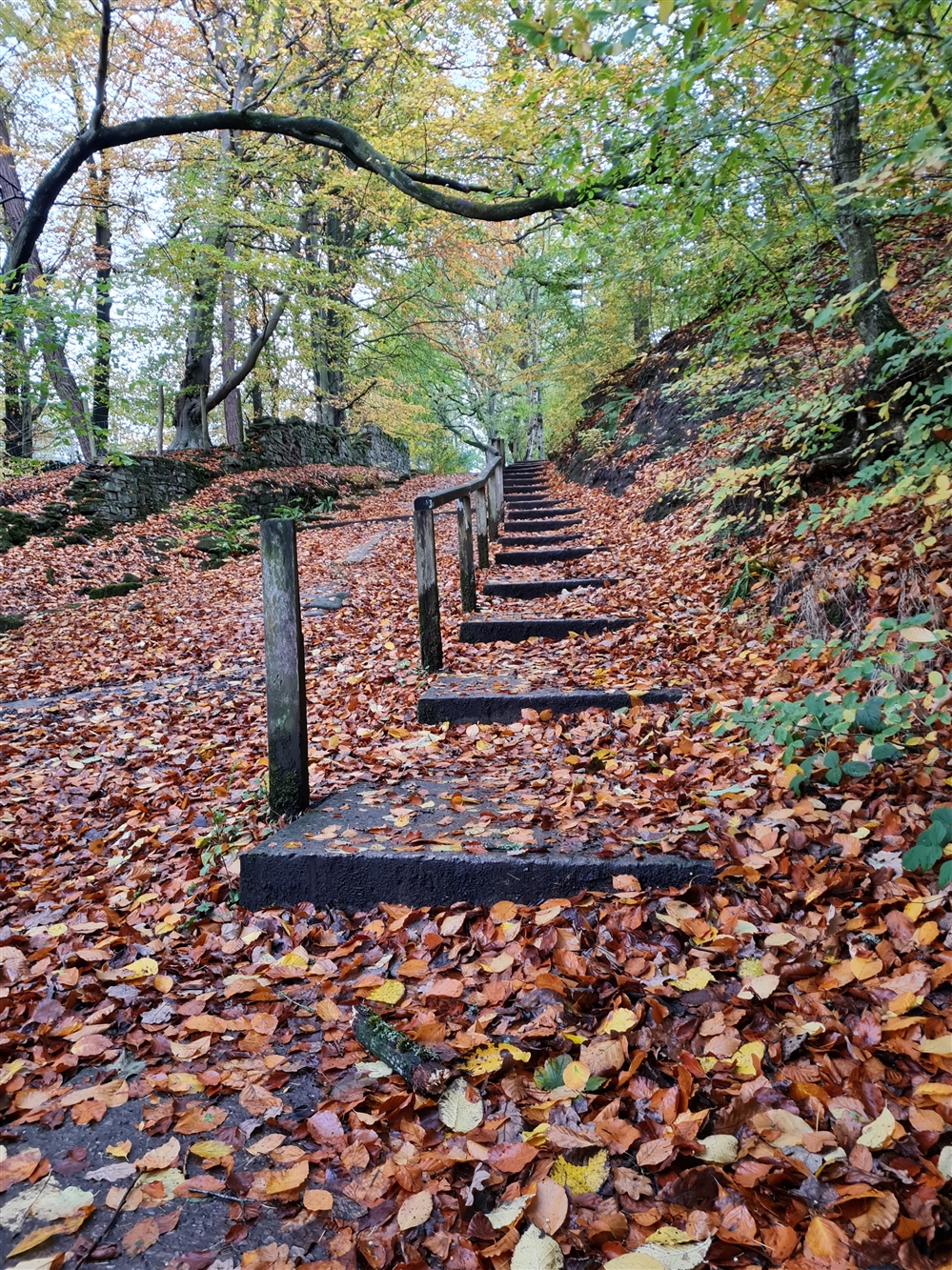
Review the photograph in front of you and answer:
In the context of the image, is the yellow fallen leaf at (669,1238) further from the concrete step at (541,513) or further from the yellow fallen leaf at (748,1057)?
the concrete step at (541,513)

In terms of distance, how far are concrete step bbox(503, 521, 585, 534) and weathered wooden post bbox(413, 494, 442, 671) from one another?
15.5ft

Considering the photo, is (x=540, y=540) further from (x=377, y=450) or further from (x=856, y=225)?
(x=377, y=450)

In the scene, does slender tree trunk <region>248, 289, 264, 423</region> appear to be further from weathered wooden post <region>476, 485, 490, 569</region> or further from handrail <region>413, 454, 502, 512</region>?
handrail <region>413, 454, 502, 512</region>

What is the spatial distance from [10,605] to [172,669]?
3.52 metres

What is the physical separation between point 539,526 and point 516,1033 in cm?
749

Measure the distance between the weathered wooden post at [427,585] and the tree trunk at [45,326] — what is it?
6.75 meters

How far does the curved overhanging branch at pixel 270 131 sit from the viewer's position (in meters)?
7.50

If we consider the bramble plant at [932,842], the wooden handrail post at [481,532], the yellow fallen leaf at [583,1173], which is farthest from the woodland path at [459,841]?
the wooden handrail post at [481,532]

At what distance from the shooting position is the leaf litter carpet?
1.33 metres

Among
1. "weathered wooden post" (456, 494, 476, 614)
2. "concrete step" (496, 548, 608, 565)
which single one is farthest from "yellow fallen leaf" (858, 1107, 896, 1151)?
"concrete step" (496, 548, 608, 565)

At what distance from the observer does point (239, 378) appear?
49.0 ft

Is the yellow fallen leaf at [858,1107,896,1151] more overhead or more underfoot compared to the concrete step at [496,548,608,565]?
more underfoot

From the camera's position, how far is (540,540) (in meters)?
7.98

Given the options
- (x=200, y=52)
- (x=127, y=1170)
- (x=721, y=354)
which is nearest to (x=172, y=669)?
(x=127, y=1170)
